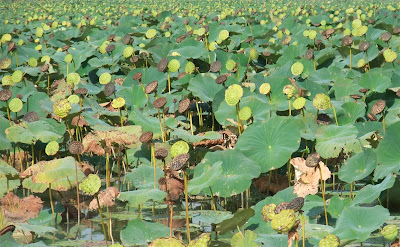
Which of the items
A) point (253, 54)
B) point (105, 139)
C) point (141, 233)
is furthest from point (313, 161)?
point (253, 54)

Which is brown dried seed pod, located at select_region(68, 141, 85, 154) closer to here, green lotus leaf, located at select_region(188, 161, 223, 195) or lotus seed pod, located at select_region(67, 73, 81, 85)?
green lotus leaf, located at select_region(188, 161, 223, 195)

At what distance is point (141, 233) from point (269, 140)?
0.97 meters

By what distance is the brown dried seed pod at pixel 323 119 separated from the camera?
3.60m

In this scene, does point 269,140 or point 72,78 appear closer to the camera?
point 269,140

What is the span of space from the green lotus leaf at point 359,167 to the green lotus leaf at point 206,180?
65 cm

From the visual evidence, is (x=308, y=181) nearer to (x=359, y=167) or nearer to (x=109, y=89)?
(x=359, y=167)

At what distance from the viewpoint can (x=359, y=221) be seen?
236cm

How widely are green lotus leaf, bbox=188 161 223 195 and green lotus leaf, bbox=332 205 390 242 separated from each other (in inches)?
21.4

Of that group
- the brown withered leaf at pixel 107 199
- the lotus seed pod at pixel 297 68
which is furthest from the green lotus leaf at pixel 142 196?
the lotus seed pod at pixel 297 68

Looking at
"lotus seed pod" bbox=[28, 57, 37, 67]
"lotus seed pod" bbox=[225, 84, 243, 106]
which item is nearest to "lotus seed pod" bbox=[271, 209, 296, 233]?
"lotus seed pod" bbox=[225, 84, 243, 106]

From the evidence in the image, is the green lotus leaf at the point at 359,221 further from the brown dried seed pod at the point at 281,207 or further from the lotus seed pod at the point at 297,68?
the lotus seed pod at the point at 297,68

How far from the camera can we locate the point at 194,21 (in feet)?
29.9

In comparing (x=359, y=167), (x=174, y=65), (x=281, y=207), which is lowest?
(x=359, y=167)

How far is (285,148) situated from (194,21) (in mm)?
6178
